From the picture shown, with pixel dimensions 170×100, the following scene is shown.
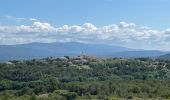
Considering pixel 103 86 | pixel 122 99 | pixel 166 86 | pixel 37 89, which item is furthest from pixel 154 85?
pixel 37 89

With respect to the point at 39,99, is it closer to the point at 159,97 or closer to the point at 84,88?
the point at 84,88

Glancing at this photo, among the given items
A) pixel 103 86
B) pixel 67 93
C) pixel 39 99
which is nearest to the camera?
pixel 39 99

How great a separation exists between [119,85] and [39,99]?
47.6 metres

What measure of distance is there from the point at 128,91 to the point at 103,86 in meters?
13.7

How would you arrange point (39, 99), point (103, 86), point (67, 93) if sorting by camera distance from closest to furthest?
point (39, 99)
point (67, 93)
point (103, 86)

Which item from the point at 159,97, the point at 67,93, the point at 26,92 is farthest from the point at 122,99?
the point at 26,92

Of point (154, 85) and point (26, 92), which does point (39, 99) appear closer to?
point (26, 92)

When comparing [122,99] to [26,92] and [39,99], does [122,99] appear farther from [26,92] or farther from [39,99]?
[26,92]

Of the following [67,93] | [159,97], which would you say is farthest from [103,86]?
[159,97]

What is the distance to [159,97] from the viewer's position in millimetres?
165375

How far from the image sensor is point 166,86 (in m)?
188

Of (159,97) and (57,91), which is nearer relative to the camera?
(159,97)

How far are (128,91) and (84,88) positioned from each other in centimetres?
1991

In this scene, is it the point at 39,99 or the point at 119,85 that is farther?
the point at 119,85
